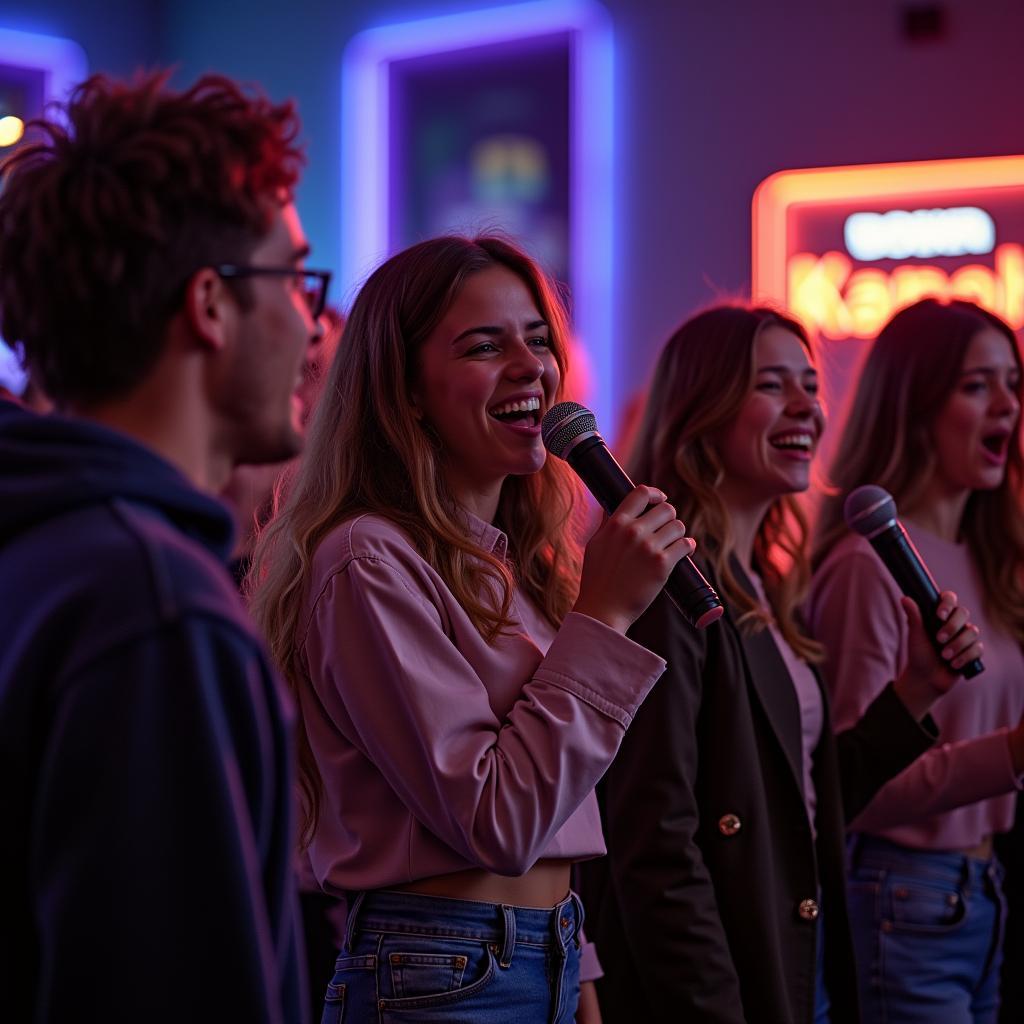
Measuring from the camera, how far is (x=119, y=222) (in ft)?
3.27

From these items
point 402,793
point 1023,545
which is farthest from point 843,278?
point 402,793

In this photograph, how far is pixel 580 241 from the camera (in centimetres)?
505

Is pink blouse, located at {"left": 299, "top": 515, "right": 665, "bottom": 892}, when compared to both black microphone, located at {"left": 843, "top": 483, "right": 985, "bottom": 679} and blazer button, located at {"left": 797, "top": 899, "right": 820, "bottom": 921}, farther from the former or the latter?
black microphone, located at {"left": 843, "top": 483, "right": 985, "bottom": 679}

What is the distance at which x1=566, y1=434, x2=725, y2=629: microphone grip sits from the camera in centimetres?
161

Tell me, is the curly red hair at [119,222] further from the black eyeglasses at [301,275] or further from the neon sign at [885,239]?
the neon sign at [885,239]

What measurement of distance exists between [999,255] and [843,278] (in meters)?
0.51

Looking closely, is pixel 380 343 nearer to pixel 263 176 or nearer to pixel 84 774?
pixel 263 176

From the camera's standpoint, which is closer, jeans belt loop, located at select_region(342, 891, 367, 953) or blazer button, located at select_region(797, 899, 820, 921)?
jeans belt loop, located at select_region(342, 891, 367, 953)

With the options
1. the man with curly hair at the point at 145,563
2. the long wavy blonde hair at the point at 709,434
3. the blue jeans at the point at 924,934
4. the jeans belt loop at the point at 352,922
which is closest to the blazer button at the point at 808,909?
the blue jeans at the point at 924,934

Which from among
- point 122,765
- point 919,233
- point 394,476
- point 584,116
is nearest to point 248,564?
point 394,476

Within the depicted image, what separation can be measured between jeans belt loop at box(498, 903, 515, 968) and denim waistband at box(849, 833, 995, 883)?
3.30ft

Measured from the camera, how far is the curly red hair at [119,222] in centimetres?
100

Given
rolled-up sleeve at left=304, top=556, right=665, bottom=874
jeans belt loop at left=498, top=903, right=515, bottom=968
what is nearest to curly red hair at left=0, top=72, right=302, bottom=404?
rolled-up sleeve at left=304, top=556, right=665, bottom=874

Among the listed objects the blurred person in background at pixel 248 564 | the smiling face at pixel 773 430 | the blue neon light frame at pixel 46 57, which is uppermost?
the blue neon light frame at pixel 46 57
